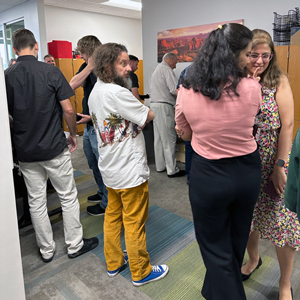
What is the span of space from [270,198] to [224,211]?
441mm

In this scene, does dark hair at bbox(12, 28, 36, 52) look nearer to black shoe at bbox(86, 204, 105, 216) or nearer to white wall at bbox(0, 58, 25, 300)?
white wall at bbox(0, 58, 25, 300)

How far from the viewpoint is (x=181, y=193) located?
3428 mm

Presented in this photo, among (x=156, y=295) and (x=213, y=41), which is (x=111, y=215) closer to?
(x=156, y=295)

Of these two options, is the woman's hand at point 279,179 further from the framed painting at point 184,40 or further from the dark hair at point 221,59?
the framed painting at point 184,40

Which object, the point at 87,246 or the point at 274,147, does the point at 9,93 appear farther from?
the point at 274,147

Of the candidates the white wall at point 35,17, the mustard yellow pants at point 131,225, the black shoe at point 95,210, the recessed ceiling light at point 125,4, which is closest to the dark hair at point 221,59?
the mustard yellow pants at point 131,225

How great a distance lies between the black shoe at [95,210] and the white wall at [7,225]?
1.32 metres

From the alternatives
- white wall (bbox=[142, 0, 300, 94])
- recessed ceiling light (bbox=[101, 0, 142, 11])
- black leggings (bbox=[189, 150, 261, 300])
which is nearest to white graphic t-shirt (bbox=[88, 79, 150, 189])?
black leggings (bbox=[189, 150, 261, 300])

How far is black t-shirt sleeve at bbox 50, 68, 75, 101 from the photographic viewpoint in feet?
6.52

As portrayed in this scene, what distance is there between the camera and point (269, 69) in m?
1.54

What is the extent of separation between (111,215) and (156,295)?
1.92ft

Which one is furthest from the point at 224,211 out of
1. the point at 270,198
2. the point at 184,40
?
the point at 184,40

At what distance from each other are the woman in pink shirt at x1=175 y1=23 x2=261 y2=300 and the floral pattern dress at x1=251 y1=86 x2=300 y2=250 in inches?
10.6

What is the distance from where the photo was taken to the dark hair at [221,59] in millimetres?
1134
